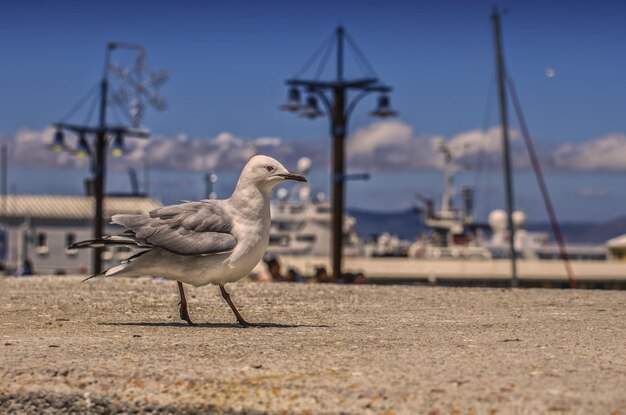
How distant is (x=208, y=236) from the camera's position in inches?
330

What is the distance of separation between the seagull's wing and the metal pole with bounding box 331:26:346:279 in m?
17.4

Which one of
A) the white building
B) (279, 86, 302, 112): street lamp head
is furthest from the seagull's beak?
the white building

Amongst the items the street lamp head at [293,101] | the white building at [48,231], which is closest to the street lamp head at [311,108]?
the street lamp head at [293,101]

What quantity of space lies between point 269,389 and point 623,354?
2.72 metres

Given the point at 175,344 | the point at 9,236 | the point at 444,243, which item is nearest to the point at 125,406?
the point at 175,344

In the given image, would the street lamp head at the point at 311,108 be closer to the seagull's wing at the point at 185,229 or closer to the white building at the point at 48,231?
the seagull's wing at the point at 185,229

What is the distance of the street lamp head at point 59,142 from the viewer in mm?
31969

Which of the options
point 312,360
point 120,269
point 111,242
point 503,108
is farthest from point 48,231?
point 312,360

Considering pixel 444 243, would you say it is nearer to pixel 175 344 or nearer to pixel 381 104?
pixel 381 104

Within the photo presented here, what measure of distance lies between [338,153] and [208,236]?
18386 mm

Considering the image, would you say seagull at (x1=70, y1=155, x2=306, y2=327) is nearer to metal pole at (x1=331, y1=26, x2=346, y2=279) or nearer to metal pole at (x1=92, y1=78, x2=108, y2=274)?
metal pole at (x1=331, y1=26, x2=346, y2=279)

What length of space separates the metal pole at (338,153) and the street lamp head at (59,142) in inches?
391

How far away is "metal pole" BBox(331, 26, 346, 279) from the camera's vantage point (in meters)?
25.9

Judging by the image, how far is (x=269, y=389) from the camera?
18.9 feet
